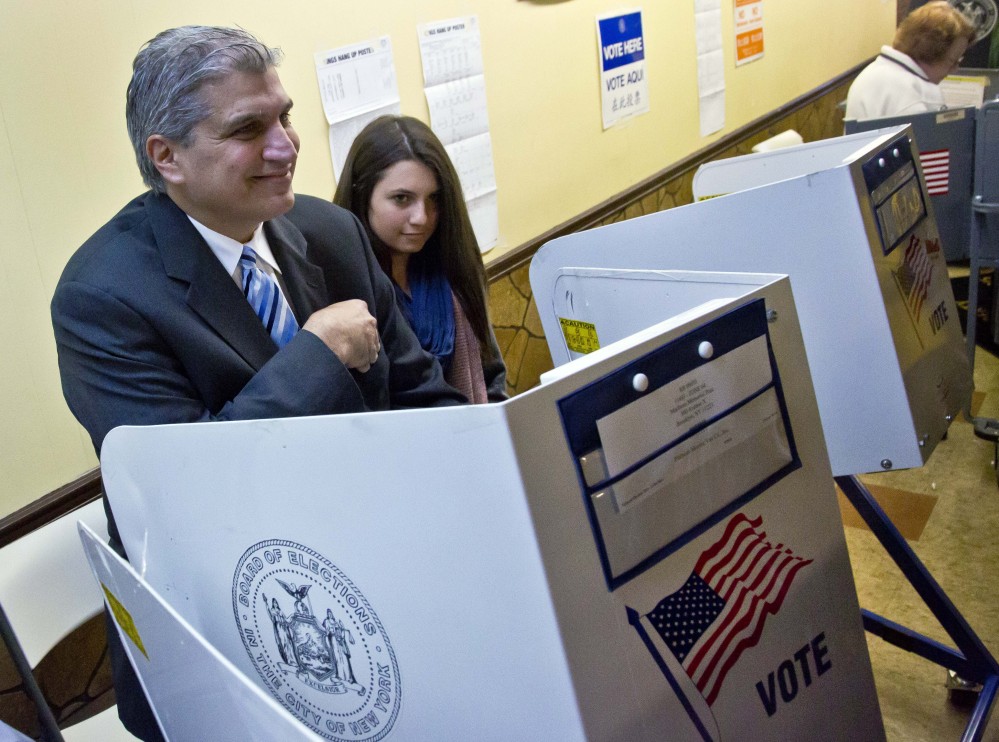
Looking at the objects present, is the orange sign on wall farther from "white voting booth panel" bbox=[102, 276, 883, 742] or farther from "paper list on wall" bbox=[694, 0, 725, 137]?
"white voting booth panel" bbox=[102, 276, 883, 742]

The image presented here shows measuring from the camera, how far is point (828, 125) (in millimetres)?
5605

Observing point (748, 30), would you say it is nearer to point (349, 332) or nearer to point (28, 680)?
point (349, 332)

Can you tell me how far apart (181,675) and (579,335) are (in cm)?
78

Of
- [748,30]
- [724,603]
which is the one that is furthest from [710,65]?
[724,603]

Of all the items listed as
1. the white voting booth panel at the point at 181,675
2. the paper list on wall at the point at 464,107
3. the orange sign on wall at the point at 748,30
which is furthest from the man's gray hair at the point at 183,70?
the orange sign on wall at the point at 748,30

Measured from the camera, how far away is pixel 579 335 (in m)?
1.47

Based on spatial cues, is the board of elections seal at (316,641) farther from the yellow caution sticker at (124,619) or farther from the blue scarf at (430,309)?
the blue scarf at (430,309)

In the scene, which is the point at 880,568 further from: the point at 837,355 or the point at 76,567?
the point at 76,567

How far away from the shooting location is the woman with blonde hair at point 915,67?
3811 millimetres

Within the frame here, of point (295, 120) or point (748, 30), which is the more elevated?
point (748, 30)

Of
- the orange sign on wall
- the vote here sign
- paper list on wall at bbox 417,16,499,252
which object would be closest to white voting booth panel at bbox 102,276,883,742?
paper list on wall at bbox 417,16,499,252

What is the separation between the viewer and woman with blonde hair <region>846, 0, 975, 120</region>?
3811mm

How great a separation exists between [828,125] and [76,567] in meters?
5.22

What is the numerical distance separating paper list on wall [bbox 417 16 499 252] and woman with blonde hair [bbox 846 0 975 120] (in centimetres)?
189
